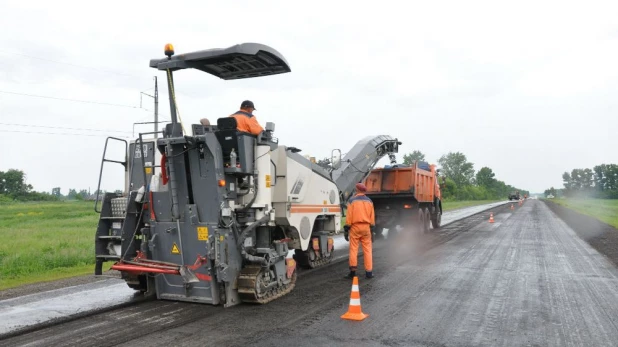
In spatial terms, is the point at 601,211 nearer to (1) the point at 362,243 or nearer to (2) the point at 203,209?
(1) the point at 362,243

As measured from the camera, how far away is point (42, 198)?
8669 cm

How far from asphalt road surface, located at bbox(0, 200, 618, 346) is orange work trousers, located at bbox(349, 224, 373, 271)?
32cm

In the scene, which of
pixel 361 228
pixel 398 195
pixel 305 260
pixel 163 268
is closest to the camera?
pixel 163 268

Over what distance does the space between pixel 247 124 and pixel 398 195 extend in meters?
9.64

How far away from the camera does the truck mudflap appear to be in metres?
6.30

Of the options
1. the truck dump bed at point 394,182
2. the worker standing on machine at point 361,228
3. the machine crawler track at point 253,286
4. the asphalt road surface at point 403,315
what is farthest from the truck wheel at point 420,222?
the machine crawler track at point 253,286

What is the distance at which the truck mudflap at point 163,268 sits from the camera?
6297 mm

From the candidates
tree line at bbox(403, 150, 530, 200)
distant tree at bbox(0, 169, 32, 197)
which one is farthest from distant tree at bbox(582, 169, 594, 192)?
distant tree at bbox(0, 169, 32, 197)

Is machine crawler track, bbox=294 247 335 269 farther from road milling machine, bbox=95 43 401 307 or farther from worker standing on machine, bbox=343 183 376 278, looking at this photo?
road milling machine, bbox=95 43 401 307

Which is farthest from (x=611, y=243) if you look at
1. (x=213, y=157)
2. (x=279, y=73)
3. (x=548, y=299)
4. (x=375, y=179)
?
(x=213, y=157)

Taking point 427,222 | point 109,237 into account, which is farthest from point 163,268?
A: point 427,222

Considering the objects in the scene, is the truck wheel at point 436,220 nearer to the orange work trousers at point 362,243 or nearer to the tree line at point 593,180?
the orange work trousers at point 362,243

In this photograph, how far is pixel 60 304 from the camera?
6.73m

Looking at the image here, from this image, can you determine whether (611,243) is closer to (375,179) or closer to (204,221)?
(375,179)
